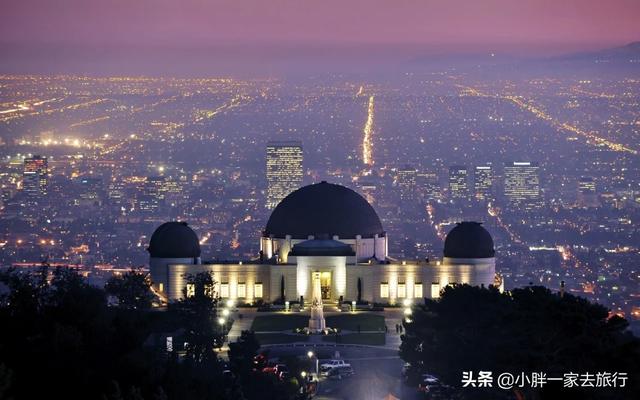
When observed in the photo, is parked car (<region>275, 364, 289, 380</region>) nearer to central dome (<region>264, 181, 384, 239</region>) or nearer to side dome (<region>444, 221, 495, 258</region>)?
side dome (<region>444, 221, 495, 258</region>)

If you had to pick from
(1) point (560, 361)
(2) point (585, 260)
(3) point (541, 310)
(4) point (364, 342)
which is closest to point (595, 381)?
(1) point (560, 361)

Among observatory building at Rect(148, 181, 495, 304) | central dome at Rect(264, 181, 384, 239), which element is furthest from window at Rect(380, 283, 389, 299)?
central dome at Rect(264, 181, 384, 239)

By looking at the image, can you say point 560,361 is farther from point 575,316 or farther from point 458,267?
point 458,267

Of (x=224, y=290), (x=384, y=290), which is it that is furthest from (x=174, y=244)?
(x=384, y=290)

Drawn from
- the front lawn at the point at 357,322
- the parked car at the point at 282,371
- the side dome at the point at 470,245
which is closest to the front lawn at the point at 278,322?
the front lawn at the point at 357,322

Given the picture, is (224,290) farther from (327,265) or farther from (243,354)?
(243,354)

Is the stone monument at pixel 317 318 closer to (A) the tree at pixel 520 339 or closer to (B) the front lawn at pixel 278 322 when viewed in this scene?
(B) the front lawn at pixel 278 322
